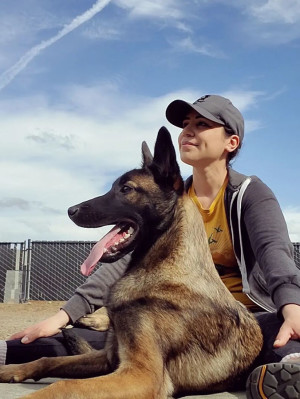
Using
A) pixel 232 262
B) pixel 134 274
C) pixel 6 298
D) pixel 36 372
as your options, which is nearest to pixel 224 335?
pixel 134 274

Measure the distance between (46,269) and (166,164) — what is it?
15.4 meters

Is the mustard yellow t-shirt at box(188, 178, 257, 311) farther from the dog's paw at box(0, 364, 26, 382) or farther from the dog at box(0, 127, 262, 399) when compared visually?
the dog's paw at box(0, 364, 26, 382)

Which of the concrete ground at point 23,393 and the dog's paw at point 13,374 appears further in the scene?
the dog's paw at point 13,374

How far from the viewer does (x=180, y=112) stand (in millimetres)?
4414

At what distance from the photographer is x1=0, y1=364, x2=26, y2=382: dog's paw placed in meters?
3.80

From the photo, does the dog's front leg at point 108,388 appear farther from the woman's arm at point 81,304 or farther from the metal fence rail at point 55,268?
the metal fence rail at point 55,268

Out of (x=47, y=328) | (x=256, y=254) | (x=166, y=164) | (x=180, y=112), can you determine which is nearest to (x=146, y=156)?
(x=166, y=164)

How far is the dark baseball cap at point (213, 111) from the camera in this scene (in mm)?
4219

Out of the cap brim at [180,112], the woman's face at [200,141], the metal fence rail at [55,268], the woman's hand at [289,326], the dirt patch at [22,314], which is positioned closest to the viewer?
the woman's hand at [289,326]

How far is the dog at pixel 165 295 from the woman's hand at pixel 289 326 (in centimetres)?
30

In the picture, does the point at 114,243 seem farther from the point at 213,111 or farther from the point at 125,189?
the point at 213,111

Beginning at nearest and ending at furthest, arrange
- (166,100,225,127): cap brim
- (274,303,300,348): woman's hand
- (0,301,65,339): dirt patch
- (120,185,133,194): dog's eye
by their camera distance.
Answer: (274,303,300,348): woman's hand
(120,185,133,194): dog's eye
(166,100,225,127): cap brim
(0,301,65,339): dirt patch

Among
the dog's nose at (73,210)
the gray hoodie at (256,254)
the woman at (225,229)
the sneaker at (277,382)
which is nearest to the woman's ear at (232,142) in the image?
the woman at (225,229)

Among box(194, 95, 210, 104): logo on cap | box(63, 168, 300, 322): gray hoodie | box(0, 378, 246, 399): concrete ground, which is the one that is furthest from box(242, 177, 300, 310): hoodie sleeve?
box(194, 95, 210, 104): logo on cap
